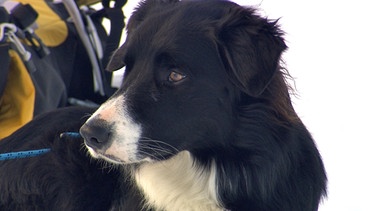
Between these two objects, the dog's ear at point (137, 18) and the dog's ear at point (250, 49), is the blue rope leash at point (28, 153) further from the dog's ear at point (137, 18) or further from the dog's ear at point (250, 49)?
the dog's ear at point (250, 49)

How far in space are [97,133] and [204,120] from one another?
41cm

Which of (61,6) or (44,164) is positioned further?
(61,6)

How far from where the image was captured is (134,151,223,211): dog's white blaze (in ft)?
8.70

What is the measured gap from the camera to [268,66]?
2432 millimetres

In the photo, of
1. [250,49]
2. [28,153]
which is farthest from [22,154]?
[250,49]

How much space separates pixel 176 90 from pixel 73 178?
0.77 meters

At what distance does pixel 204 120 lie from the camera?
99.0 inches

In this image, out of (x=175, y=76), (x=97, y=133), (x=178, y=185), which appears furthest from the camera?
(x=178, y=185)

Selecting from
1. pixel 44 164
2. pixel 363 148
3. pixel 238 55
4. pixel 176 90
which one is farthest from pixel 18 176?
pixel 363 148

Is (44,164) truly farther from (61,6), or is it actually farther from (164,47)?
(61,6)

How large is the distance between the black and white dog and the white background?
1.06ft

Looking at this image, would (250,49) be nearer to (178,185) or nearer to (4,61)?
(178,185)

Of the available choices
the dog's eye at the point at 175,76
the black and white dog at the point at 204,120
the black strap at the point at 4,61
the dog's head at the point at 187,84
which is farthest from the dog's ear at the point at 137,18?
the black strap at the point at 4,61

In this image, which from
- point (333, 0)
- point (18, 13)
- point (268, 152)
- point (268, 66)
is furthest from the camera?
point (333, 0)
